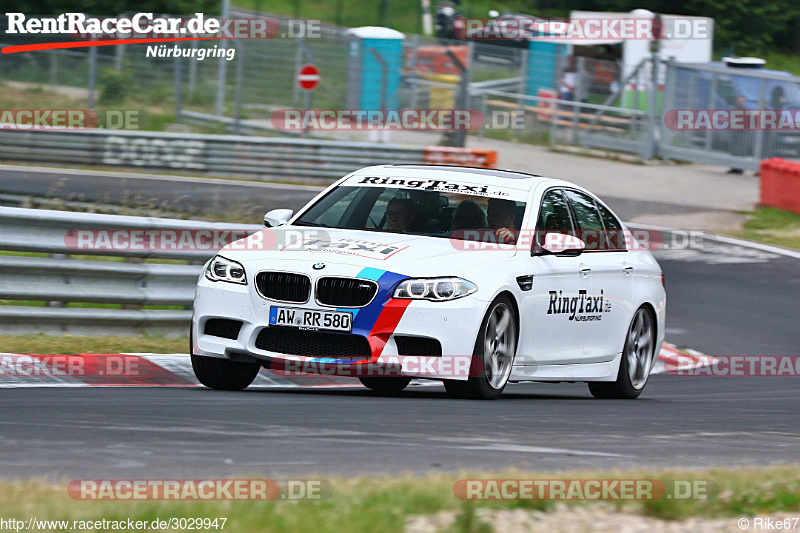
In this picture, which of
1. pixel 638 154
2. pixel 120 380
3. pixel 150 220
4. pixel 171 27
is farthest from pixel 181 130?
pixel 120 380

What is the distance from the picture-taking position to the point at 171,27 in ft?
90.6

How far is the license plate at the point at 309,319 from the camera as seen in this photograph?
25.4ft

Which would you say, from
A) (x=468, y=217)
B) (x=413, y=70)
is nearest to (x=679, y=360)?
(x=468, y=217)

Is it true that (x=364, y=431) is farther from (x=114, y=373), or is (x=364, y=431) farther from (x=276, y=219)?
(x=114, y=373)

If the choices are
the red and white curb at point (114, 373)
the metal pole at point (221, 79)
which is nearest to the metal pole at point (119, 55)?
the metal pole at point (221, 79)

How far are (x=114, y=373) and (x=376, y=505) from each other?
476 cm

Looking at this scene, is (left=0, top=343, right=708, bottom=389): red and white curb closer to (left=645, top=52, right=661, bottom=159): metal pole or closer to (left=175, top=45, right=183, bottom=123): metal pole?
(left=175, top=45, right=183, bottom=123): metal pole

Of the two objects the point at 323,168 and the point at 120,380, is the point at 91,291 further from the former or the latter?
the point at 323,168

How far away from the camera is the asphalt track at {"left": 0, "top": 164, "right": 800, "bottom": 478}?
5.53m

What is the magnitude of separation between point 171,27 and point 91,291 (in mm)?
18178

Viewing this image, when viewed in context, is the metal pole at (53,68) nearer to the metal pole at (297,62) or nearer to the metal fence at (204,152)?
the metal fence at (204,152)

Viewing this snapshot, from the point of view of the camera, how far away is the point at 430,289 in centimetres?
779

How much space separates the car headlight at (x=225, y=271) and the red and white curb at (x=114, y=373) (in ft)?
3.01

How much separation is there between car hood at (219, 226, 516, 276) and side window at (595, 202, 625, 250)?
1.71 meters
